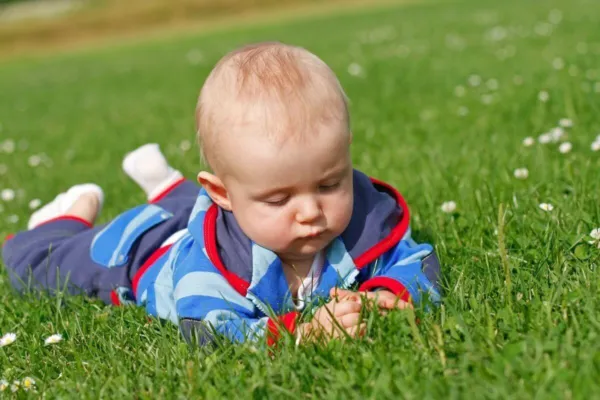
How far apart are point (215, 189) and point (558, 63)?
5.68 metres

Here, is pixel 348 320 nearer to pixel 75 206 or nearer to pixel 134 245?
pixel 134 245

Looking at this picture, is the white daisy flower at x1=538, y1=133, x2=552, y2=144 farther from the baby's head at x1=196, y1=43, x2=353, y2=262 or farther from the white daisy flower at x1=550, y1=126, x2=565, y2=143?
the baby's head at x1=196, y1=43, x2=353, y2=262

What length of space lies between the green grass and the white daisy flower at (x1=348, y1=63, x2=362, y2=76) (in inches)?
45.3

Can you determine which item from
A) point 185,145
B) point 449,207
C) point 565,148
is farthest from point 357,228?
point 185,145

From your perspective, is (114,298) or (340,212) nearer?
(340,212)

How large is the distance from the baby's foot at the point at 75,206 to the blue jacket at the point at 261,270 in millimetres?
1394

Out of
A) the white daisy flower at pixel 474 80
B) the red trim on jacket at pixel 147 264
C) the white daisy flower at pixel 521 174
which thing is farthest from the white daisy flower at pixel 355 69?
the red trim on jacket at pixel 147 264

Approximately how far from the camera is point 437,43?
1257cm

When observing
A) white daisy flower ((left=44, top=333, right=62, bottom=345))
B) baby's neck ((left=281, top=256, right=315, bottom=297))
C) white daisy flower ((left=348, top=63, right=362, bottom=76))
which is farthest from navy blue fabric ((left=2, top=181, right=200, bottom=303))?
white daisy flower ((left=348, top=63, right=362, bottom=76))

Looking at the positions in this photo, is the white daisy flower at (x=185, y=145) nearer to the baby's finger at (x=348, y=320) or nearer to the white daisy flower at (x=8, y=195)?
the white daisy flower at (x=8, y=195)

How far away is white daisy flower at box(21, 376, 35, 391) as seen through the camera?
2.70 metres

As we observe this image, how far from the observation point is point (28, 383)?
2699 mm

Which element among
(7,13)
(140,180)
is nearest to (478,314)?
(140,180)

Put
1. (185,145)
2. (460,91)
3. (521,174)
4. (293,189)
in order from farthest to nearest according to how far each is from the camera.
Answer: (460,91)
(185,145)
(521,174)
(293,189)
